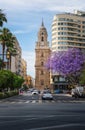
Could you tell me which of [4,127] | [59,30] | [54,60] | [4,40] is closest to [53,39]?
[59,30]

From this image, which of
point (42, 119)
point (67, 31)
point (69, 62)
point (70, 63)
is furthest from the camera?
point (67, 31)

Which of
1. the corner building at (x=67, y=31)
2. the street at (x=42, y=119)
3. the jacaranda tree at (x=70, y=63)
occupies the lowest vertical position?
the street at (x=42, y=119)

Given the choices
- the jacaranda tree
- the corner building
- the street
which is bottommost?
the street

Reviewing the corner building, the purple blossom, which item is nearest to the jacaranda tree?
the purple blossom

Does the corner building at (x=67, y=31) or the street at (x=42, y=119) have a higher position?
the corner building at (x=67, y=31)

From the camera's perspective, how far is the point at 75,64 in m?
110

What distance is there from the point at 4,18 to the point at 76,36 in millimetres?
112991

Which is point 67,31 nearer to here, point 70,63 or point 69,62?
Result: point 69,62

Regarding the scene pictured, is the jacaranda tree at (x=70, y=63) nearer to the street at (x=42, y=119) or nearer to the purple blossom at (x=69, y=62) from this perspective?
the purple blossom at (x=69, y=62)

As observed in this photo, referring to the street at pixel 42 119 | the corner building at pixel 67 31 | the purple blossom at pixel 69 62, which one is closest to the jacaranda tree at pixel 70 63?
the purple blossom at pixel 69 62

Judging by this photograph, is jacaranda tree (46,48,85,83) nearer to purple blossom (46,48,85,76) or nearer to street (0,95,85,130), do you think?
purple blossom (46,48,85,76)

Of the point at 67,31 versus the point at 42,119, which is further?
the point at 67,31

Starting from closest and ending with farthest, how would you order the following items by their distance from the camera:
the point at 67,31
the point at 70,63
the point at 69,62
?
the point at 70,63
the point at 69,62
the point at 67,31

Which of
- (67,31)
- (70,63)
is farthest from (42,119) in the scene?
(67,31)
